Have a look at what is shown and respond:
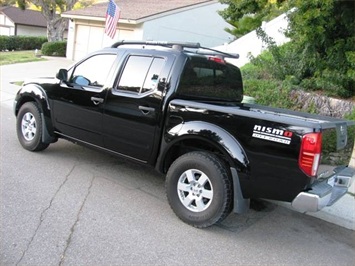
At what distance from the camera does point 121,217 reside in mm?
4277

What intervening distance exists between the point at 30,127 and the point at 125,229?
3.03 meters

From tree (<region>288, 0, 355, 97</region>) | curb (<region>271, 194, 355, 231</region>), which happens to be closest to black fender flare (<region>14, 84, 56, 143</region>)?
curb (<region>271, 194, 355, 231</region>)

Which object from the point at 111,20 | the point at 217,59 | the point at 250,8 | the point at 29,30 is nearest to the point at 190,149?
the point at 217,59

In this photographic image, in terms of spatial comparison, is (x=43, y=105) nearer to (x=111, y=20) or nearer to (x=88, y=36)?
(x=111, y=20)

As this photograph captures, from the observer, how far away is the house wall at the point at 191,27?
20359mm

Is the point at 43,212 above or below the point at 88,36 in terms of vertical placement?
below

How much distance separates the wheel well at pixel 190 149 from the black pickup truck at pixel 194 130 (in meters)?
0.01

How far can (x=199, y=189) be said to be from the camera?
4215 mm

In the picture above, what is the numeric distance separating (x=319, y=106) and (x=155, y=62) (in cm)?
505

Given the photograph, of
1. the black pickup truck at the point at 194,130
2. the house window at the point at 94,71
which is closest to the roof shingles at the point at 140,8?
the house window at the point at 94,71

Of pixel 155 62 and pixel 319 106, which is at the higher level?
pixel 155 62

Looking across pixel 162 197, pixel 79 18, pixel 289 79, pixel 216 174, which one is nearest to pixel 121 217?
pixel 162 197

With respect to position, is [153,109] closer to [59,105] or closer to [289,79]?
[59,105]

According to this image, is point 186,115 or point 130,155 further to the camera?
point 130,155
